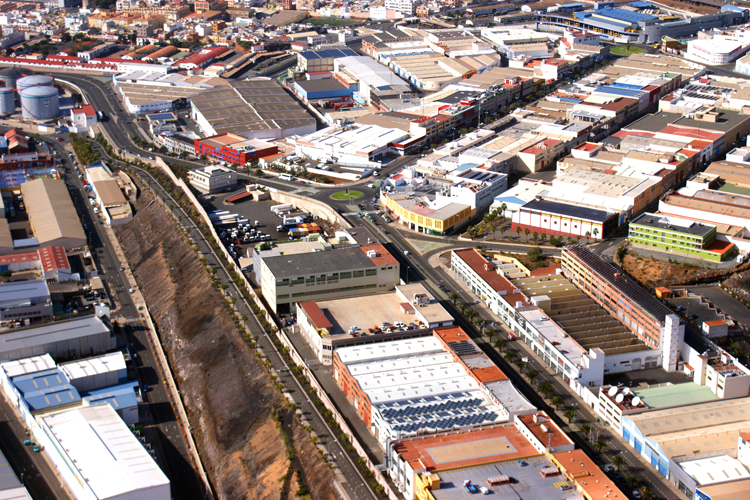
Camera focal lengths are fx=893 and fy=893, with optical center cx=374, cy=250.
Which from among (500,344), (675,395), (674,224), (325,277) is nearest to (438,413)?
(500,344)

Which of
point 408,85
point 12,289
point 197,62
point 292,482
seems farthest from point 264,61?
point 292,482

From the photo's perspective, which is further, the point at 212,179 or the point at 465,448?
the point at 212,179

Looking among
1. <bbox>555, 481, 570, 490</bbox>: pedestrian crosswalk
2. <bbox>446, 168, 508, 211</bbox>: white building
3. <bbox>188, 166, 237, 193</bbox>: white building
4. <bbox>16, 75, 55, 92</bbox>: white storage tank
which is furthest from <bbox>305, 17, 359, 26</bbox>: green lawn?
<bbox>555, 481, 570, 490</bbox>: pedestrian crosswalk

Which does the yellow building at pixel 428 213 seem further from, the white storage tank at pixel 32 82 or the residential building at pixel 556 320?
the white storage tank at pixel 32 82

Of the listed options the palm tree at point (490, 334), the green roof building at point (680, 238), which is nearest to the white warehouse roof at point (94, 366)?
the palm tree at point (490, 334)

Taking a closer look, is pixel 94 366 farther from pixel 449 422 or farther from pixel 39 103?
pixel 39 103

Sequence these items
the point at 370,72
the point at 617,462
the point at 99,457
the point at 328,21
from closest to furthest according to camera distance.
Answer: the point at 617,462
the point at 99,457
the point at 370,72
the point at 328,21

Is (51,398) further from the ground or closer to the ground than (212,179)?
closer to the ground
